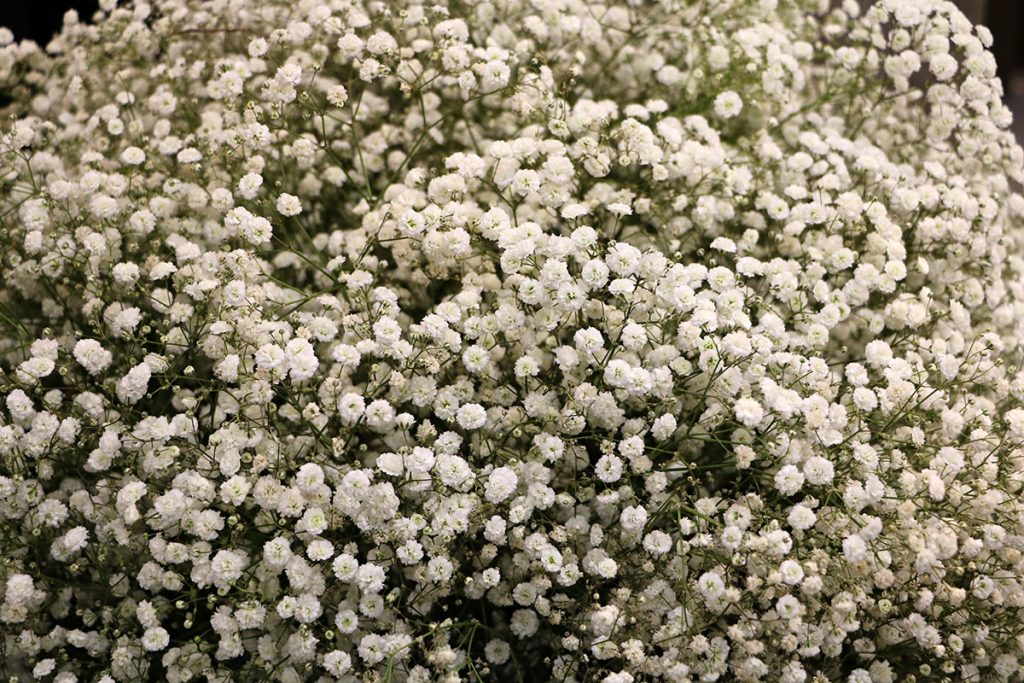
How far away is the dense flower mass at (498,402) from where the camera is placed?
133 cm

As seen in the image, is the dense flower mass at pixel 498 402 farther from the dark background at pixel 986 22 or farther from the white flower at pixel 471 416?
the dark background at pixel 986 22

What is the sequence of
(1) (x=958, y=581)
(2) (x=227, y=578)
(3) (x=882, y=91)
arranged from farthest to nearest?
(3) (x=882, y=91) → (1) (x=958, y=581) → (2) (x=227, y=578)

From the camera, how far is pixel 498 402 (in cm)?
143

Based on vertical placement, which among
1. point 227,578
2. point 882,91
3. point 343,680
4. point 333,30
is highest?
point 333,30

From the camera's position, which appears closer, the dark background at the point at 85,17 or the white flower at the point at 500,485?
the white flower at the point at 500,485

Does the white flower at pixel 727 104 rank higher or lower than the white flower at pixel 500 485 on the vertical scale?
higher

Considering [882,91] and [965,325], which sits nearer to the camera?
[965,325]

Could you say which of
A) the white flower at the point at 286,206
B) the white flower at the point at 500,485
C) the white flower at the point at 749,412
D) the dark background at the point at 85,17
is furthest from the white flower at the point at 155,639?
the dark background at the point at 85,17

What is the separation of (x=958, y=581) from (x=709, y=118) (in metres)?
1.04

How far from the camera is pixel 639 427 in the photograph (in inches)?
54.6

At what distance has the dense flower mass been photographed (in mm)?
1329

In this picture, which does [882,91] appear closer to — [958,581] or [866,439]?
[866,439]

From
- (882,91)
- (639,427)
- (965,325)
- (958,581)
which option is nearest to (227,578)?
(639,427)

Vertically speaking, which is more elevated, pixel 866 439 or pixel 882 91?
pixel 882 91
